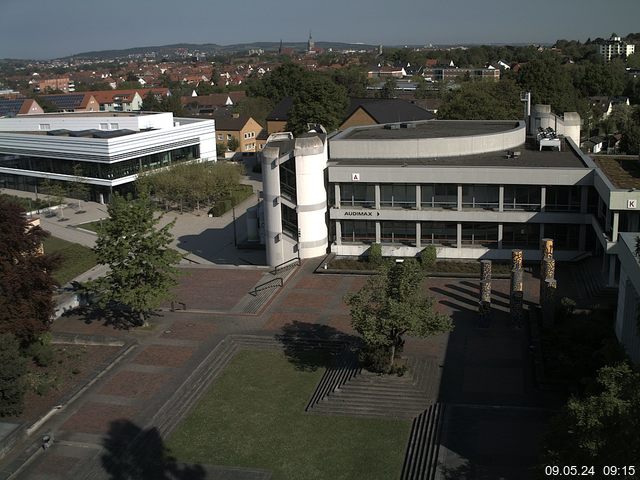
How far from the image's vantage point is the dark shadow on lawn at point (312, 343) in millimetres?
30234

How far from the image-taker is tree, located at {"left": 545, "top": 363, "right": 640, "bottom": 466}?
14.1m

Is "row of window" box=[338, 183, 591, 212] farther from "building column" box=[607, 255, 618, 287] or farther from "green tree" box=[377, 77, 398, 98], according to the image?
"green tree" box=[377, 77, 398, 98]

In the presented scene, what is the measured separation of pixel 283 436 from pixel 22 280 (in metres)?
13.0

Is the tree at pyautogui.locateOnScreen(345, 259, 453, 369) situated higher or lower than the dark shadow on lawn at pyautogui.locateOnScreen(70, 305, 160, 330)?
higher

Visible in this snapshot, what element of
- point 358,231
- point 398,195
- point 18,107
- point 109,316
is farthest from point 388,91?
point 109,316

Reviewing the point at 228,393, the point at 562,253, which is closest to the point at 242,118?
the point at 562,253

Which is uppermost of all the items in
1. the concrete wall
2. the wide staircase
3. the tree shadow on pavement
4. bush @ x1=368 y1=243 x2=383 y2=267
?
the concrete wall

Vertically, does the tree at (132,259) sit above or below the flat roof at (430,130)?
below

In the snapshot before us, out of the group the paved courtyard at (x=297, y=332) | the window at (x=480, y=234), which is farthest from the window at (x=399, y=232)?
the paved courtyard at (x=297, y=332)

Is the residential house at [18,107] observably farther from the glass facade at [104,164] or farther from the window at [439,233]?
the window at [439,233]

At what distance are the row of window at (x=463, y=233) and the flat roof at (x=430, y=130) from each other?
23.0 feet

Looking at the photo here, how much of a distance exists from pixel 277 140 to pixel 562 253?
19295 millimetres

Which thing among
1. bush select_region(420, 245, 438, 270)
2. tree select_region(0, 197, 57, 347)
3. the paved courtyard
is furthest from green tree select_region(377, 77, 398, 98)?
tree select_region(0, 197, 57, 347)

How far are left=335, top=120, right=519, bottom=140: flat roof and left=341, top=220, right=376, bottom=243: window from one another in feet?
21.2
